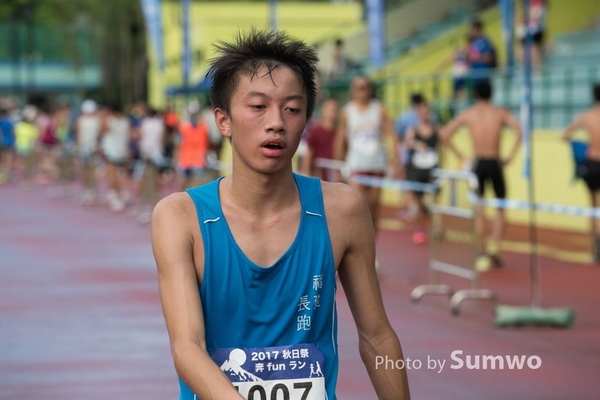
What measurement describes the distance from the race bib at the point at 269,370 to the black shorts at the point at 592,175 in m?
12.5

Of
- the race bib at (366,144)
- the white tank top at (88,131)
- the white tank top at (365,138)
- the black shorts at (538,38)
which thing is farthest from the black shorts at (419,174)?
the white tank top at (88,131)

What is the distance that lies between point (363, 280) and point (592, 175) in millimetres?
12335

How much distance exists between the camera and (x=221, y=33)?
50.1 metres

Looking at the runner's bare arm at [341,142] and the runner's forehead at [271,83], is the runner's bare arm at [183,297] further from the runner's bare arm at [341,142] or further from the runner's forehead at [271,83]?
the runner's bare arm at [341,142]

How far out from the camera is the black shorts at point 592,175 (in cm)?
1583

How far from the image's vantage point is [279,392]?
379 centimetres

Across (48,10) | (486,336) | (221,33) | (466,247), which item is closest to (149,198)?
(466,247)

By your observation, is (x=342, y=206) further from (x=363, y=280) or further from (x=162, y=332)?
(x=162, y=332)

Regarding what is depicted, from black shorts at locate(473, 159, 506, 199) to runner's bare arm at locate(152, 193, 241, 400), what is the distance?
40.7 ft

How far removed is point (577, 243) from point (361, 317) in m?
15.0

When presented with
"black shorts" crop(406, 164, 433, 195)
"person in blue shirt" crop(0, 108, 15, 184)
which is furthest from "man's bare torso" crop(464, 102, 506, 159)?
"person in blue shirt" crop(0, 108, 15, 184)

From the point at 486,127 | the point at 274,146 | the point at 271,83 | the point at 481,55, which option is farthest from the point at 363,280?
the point at 481,55

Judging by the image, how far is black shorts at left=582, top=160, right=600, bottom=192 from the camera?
51.9 feet

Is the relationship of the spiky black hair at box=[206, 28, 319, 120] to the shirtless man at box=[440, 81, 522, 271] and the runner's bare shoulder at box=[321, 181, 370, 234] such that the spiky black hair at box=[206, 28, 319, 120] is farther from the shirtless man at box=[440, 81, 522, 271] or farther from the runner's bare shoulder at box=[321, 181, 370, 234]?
the shirtless man at box=[440, 81, 522, 271]
